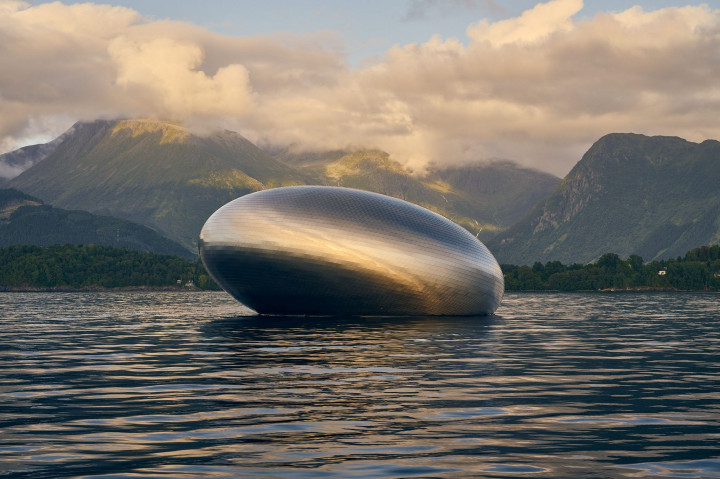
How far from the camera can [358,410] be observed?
2414 centimetres

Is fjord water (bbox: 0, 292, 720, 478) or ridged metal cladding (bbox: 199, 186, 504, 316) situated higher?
ridged metal cladding (bbox: 199, 186, 504, 316)

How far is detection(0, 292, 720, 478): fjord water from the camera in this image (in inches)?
688

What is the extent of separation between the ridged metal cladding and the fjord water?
1301 inches

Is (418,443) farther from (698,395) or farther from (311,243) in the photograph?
(311,243)

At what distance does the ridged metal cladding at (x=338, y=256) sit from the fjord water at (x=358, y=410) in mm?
33042

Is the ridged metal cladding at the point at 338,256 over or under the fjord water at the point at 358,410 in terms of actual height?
over

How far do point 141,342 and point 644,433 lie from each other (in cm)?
3530

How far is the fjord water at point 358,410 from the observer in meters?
17.5

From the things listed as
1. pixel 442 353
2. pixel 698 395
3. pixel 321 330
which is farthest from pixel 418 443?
pixel 321 330

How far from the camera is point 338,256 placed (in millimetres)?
81000

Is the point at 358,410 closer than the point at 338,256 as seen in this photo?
Yes

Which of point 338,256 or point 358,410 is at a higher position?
point 338,256

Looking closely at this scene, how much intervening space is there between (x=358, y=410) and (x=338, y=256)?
5696cm

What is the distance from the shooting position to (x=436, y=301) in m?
87.1
